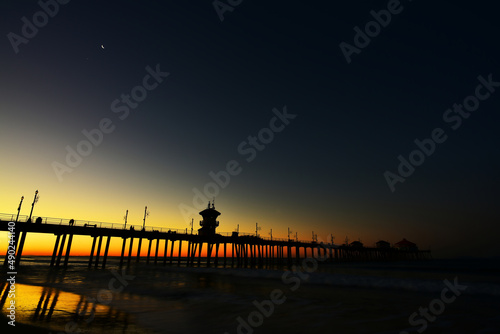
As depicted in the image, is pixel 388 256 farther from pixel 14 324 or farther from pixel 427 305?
pixel 14 324

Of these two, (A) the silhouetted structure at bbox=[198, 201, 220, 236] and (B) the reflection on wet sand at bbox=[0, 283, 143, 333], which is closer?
(B) the reflection on wet sand at bbox=[0, 283, 143, 333]

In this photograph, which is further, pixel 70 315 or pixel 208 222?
pixel 208 222

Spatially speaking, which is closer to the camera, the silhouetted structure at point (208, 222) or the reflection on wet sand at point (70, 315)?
the reflection on wet sand at point (70, 315)

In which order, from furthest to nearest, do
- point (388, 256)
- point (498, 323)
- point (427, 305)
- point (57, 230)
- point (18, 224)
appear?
point (388, 256)
point (57, 230)
point (18, 224)
point (427, 305)
point (498, 323)

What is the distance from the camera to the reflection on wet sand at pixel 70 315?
7990 millimetres

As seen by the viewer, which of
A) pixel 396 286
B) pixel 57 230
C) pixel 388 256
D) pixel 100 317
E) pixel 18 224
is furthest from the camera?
pixel 388 256

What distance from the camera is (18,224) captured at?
32688 millimetres

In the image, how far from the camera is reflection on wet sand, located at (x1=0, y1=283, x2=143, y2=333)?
26.2 ft

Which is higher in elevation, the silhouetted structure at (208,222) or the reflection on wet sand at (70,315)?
the silhouetted structure at (208,222)

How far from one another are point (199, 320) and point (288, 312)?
4099 millimetres

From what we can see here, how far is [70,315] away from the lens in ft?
31.2

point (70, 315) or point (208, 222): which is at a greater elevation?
point (208, 222)

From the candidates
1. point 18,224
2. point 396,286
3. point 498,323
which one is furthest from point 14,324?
point 18,224

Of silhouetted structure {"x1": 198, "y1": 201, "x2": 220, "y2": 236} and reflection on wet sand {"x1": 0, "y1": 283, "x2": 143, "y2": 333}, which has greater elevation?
silhouetted structure {"x1": 198, "y1": 201, "x2": 220, "y2": 236}
